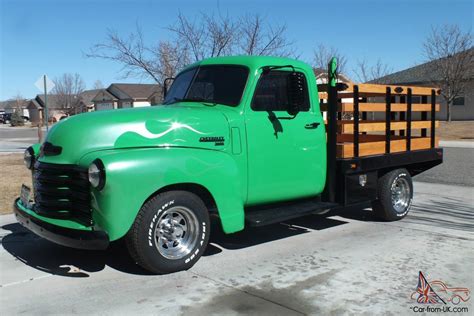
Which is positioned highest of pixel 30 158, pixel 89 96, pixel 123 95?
pixel 89 96

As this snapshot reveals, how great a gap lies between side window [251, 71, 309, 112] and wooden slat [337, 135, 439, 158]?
45.3 inches

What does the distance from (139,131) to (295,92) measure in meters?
1.87

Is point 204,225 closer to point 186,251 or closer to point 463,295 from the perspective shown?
point 186,251

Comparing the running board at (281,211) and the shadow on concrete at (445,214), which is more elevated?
the running board at (281,211)

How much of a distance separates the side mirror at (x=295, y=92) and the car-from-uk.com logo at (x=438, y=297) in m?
2.28

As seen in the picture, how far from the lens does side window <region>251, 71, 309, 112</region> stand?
18.4ft

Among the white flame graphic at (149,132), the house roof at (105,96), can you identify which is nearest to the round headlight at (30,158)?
the white flame graphic at (149,132)

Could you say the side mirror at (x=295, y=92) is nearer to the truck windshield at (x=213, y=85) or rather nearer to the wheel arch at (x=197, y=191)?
the truck windshield at (x=213, y=85)

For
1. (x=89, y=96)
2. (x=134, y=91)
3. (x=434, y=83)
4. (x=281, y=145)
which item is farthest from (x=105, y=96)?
(x=281, y=145)

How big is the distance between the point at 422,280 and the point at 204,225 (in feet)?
7.20

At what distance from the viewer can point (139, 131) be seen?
4766 millimetres

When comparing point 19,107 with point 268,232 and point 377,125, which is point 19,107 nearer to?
point 268,232

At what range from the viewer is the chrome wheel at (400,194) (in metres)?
7.38

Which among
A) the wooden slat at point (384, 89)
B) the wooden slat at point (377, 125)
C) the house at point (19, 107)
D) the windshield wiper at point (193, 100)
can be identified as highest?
the house at point (19, 107)
